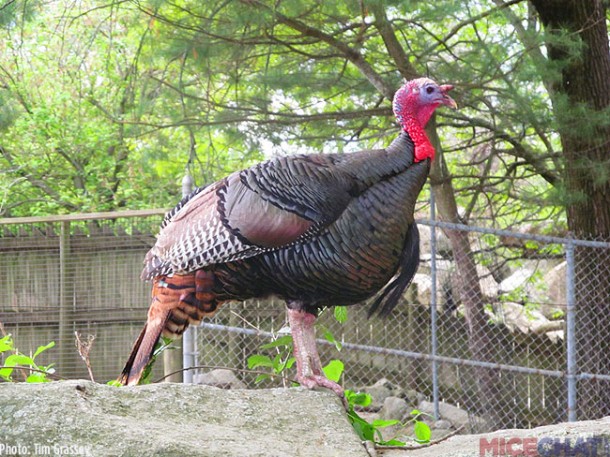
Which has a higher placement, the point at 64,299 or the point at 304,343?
the point at 64,299

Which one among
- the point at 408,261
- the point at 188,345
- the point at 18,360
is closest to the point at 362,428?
the point at 408,261

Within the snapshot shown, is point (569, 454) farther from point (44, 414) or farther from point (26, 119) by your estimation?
point (26, 119)

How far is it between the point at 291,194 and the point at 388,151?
449 mm

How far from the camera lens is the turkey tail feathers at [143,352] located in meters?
3.51

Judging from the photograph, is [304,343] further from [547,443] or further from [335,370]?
[547,443]

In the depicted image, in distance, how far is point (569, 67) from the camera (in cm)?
707

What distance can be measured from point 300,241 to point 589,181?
4.50m

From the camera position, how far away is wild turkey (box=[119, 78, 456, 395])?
134 inches

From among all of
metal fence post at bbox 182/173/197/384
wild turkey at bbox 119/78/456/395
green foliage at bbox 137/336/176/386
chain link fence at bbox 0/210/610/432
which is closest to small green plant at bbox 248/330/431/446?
wild turkey at bbox 119/78/456/395

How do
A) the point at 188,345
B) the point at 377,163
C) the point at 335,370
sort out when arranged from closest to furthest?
1. the point at 377,163
2. the point at 335,370
3. the point at 188,345

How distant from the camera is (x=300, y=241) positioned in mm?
3414

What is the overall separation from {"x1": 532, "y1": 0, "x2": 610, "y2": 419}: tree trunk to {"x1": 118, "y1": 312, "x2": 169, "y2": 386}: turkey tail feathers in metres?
4.15

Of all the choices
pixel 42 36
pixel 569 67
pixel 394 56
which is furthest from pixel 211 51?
pixel 42 36

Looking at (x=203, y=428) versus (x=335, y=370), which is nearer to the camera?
(x=203, y=428)
